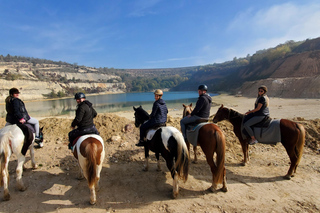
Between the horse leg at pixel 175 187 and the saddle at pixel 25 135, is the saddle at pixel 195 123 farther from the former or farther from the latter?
the saddle at pixel 25 135

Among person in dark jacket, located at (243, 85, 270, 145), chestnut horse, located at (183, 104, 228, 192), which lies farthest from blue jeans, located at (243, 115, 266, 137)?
chestnut horse, located at (183, 104, 228, 192)

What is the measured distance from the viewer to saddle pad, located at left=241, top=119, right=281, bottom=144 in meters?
4.41

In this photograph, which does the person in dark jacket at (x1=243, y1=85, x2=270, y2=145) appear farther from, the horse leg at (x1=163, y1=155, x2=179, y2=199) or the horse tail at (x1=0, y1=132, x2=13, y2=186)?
the horse tail at (x1=0, y1=132, x2=13, y2=186)

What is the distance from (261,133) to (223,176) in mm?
1939

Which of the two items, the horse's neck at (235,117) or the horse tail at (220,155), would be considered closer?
the horse tail at (220,155)

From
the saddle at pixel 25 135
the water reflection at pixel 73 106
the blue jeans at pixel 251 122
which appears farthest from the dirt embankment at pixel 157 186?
the water reflection at pixel 73 106

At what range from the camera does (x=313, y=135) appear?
268 inches

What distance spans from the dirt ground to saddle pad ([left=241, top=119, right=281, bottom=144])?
997 mm

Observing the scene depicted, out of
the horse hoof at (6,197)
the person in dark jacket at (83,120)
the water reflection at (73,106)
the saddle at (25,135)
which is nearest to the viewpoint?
the horse hoof at (6,197)

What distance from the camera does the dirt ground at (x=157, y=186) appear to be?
3262 mm

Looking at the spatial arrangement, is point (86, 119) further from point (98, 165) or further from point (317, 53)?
point (317, 53)

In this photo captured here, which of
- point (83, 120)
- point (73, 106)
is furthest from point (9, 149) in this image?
point (73, 106)

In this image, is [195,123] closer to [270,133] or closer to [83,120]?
[270,133]

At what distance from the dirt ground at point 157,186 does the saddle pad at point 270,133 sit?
100 centimetres
